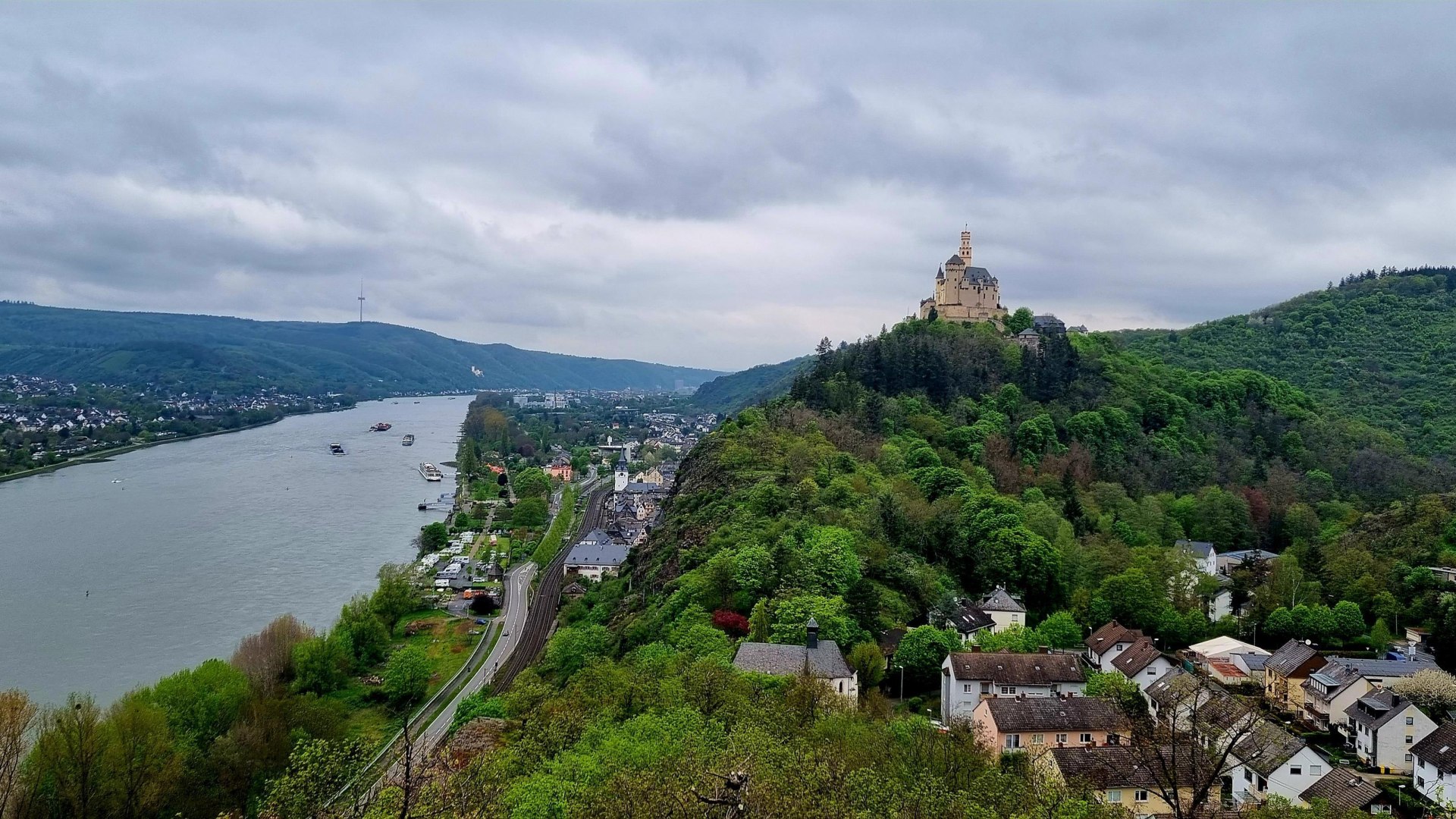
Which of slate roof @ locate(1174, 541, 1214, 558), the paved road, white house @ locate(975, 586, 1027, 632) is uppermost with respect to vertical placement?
slate roof @ locate(1174, 541, 1214, 558)

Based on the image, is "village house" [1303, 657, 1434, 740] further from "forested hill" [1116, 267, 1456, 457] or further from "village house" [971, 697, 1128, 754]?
"forested hill" [1116, 267, 1456, 457]

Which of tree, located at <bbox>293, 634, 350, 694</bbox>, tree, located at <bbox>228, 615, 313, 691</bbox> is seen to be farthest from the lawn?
tree, located at <bbox>228, 615, 313, 691</bbox>

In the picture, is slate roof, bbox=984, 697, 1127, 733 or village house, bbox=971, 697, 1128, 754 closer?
village house, bbox=971, 697, 1128, 754

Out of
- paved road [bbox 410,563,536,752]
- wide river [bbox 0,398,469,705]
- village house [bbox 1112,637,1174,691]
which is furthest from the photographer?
wide river [bbox 0,398,469,705]

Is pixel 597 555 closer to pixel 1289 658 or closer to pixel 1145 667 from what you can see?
pixel 1145 667

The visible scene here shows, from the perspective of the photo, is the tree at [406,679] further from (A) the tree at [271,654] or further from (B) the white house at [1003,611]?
(B) the white house at [1003,611]

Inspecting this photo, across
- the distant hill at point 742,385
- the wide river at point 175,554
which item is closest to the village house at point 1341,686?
the wide river at point 175,554
